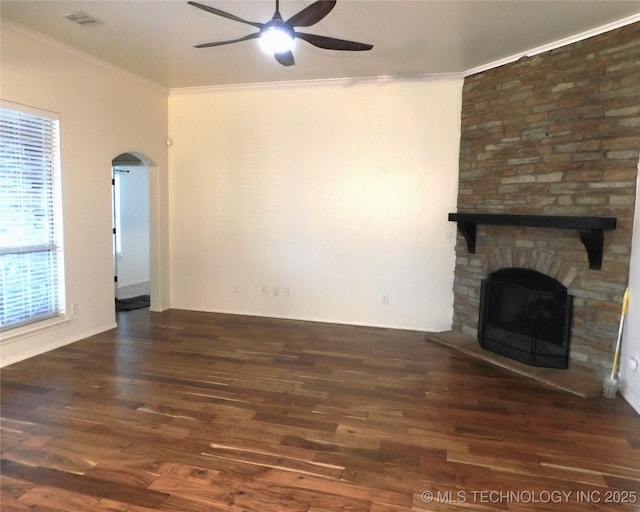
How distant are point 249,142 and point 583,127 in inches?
141

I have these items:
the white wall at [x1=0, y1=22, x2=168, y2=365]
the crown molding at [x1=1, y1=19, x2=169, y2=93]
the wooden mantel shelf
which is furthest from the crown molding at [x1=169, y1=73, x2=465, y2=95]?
the wooden mantel shelf

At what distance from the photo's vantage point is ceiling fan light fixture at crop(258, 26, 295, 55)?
2.50 meters

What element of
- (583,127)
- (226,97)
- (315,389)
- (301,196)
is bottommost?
(315,389)

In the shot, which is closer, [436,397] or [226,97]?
[436,397]

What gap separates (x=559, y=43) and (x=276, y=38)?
2.67 m

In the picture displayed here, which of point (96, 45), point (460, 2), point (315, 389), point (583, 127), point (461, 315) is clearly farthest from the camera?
point (461, 315)

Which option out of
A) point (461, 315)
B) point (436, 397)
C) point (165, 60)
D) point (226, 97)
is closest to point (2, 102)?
point (165, 60)

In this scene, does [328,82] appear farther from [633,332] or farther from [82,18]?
[633,332]

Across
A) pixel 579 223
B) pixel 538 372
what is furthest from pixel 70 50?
pixel 538 372

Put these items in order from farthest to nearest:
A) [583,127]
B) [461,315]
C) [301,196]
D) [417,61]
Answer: [301,196] < [461,315] < [417,61] < [583,127]

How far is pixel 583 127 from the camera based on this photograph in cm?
358

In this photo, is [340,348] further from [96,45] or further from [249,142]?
[96,45]

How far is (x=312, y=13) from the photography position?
2.43 m

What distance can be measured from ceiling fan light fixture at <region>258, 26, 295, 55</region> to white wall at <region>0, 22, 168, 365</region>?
2426 mm
